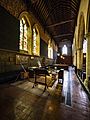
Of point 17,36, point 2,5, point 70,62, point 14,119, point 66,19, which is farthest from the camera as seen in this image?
point 70,62

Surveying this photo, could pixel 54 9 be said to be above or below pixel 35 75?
above

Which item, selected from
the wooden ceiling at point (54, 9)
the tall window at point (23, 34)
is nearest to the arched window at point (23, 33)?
the tall window at point (23, 34)

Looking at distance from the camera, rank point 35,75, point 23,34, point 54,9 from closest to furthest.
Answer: point 35,75, point 23,34, point 54,9

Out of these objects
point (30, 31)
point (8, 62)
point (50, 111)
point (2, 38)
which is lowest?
point (50, 111)

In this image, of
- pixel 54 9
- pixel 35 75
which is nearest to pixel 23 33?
pixel 35 75

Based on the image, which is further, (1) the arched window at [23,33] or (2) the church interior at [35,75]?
(1) the arched window at [23,33]

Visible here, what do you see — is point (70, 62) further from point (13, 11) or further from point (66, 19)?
point (13, 11)

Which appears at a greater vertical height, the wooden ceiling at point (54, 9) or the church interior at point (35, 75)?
the wooden ceiling at point (54, 9)

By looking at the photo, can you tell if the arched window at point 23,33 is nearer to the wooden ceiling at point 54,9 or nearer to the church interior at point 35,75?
the church interior at point 35,75

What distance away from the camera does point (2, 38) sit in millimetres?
5004

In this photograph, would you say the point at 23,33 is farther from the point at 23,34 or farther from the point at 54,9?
the point at 54,9

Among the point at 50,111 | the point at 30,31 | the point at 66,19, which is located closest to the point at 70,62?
the point at 66,19

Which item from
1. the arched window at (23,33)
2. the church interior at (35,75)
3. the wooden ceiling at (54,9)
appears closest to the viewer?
the church interior at (35,75)

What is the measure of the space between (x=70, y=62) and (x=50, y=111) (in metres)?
19.5
